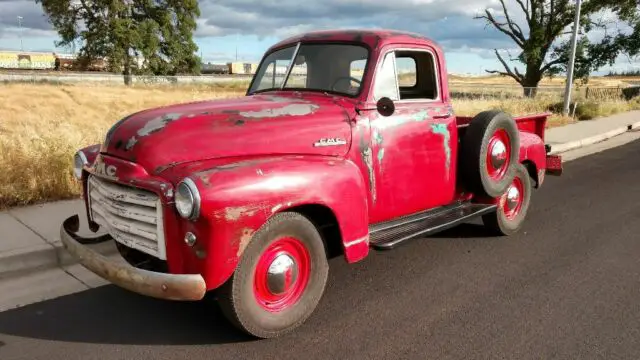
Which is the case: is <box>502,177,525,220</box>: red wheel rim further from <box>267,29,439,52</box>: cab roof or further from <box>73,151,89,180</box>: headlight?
A: <box>73,151,89,180</box>: headlight

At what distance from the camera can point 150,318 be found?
11.2 feet

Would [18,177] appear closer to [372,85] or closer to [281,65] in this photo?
[281,65]

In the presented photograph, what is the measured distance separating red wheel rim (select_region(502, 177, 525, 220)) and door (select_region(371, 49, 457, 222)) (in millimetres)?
954

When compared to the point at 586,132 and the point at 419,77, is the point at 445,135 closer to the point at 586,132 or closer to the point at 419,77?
the point at 419,77

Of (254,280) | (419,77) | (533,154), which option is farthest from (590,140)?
(254,280)

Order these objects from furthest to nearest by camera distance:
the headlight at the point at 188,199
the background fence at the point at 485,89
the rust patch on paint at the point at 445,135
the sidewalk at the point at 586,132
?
the background fence at the point at 485,89 → the sidewalk at the point at 586,132 → the rust patch on paint at the point at 445,135 → the headlight at the point at 188,199

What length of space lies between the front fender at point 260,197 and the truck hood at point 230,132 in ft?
0.48

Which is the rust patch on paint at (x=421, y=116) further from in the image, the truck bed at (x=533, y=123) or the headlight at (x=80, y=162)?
the headlight at (x=80, y=162)

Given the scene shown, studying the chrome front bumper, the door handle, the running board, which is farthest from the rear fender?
the chrome front bumper

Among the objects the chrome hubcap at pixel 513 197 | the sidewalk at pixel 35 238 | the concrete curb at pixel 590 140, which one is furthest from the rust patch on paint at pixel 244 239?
the concrete curb at pixel 590 140

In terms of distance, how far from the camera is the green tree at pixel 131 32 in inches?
1463

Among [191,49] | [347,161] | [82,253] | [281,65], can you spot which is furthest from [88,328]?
[191,49]

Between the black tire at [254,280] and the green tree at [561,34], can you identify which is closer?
the black tire at [254,280]

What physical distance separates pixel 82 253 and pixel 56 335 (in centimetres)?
57
